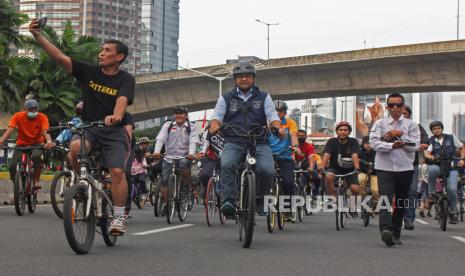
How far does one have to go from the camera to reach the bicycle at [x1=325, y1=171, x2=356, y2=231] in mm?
12070

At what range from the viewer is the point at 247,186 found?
8344 mm

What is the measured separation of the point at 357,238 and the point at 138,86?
46.0 meters

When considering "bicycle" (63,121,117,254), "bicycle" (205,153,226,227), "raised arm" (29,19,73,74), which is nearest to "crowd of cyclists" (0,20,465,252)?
"raised arm" (29,19,73,74)

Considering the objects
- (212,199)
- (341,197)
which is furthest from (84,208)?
(341,197)

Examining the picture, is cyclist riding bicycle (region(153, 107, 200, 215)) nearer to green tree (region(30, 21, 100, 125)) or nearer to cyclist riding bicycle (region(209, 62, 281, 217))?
cyclist riding bicycle (region(209, 62, 281, 217))

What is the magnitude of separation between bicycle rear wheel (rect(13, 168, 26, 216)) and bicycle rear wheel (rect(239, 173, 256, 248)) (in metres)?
4.45

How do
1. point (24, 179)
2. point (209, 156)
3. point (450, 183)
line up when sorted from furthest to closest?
1. point (450, 183)
2. point (209, 156)
3. point (24, 179)

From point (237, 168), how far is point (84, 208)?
223 cm

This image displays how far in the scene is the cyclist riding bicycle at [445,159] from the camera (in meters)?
13.1

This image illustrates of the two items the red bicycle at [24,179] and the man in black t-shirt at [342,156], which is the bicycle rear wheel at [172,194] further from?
the man in black t-shirt at [342,156]

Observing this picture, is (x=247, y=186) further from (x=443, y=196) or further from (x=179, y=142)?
(x=443, y=196)

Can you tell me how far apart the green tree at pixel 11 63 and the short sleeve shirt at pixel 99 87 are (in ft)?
86.3

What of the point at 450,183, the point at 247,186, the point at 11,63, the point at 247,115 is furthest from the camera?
the point at 11,63

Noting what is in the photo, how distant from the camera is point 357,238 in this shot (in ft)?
33.0
